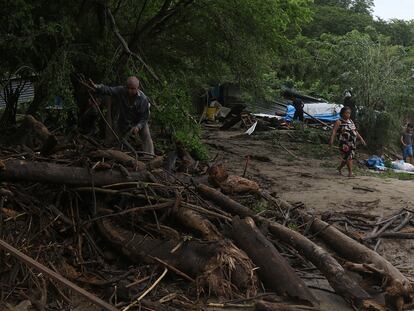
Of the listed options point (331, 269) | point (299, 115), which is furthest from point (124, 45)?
point (299, 115)

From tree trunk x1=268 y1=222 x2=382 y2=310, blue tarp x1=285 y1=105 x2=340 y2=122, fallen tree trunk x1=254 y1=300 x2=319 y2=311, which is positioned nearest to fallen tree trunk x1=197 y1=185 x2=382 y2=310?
tree trunk x1=268 y1=222 x2=382 y2=310

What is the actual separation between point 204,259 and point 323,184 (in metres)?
5.74

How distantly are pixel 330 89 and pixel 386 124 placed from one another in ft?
8.95

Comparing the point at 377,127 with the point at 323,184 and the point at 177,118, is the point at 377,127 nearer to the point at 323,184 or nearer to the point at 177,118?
the point at 323,184

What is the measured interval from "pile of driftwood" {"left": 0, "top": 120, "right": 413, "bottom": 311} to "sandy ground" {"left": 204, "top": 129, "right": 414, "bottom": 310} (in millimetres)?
499

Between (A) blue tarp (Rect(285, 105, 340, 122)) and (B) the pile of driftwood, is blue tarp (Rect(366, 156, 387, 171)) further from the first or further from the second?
(B) the pile of driftwood

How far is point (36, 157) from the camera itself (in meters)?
5.38

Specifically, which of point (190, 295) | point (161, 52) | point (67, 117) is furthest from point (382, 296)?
point (161, 52)

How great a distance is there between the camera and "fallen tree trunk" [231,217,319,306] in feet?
14.2

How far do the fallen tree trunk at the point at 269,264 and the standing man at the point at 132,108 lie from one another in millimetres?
3010

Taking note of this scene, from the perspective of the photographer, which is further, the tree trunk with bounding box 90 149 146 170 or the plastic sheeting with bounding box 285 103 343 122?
the plastic sheeting with bounding box 285 103 343 122

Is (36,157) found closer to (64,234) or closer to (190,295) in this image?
(64,234)

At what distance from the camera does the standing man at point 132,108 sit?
743 cm

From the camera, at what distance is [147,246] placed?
4.75 m
